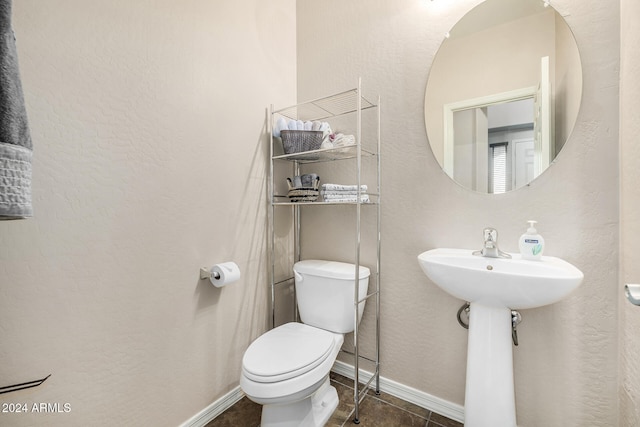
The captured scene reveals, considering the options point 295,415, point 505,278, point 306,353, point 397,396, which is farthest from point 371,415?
point 505,278

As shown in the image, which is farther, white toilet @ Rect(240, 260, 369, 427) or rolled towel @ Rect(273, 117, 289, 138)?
rolled towel @ Rect(273, 117, 289, 138)

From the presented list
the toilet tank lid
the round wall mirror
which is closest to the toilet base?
the toilet tank lid

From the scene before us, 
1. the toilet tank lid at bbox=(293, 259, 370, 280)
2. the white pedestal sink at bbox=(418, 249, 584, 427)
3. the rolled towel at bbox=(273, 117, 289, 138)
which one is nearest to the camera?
the white pedestal sink at bbox=(418, 249, 584, 427)

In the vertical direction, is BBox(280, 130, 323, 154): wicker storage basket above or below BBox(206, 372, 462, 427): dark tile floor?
above

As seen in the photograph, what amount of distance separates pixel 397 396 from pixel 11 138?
1.86 metres

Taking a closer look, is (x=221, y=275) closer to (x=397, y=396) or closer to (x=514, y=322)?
(x=397, y=396)

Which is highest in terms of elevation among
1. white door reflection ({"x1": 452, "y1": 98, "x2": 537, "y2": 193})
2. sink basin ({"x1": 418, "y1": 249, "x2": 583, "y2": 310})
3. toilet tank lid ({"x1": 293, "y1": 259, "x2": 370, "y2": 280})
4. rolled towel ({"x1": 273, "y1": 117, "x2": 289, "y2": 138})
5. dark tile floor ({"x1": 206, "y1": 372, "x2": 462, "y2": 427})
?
rolled towel ({"x1": 273, "y1": 117, "x2": 289, "y2": 138})

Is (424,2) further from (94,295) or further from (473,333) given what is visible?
(94,295)

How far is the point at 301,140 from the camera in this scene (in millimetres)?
1593

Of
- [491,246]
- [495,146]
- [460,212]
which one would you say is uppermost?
[495,146]

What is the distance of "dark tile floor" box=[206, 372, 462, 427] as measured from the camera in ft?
4.56

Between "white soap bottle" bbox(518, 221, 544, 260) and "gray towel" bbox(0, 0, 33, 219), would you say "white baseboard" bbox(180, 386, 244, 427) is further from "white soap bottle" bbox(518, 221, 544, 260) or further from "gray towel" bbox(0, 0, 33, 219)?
"white soap bottle" bbox(518, 221, 544, 260)

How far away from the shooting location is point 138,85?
1.15m

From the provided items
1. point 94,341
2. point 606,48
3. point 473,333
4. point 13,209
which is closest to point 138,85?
point 13,209
